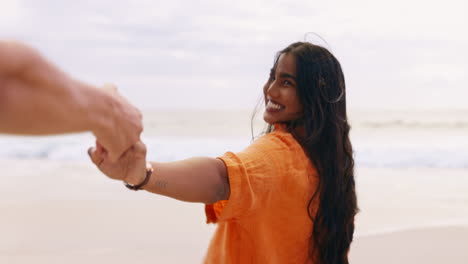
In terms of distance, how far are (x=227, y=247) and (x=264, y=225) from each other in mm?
169

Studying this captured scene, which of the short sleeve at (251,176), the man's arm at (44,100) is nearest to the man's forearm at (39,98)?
the man's arm at (44,100)

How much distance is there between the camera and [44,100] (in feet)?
3.94

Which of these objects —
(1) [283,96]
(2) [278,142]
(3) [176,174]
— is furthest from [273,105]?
(3) [176,174]

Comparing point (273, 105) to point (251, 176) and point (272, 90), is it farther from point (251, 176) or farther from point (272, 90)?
point (251, 176)

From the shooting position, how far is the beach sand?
205 inches

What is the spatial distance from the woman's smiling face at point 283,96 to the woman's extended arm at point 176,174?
403mm

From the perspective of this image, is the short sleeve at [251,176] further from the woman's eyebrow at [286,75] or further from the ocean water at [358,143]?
the ocean water at [358,143]

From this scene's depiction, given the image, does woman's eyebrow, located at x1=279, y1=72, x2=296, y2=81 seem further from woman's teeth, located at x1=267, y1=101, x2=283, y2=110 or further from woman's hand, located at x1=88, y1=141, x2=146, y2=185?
woman's hand, located at x1=88, y1=141, x2=146, y2=185

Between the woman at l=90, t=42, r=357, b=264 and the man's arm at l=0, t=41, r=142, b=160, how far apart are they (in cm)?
27

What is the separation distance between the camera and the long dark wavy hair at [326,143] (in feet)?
7.05

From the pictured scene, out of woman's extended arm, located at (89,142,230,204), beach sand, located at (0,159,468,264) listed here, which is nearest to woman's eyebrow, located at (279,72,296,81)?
woman's extended arm, located at (89,142,230,204)

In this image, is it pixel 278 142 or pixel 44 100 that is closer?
pixel 44 100

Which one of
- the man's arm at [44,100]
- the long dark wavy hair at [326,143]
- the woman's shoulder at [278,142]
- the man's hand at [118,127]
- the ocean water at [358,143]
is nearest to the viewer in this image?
the man's arm at [44,100]

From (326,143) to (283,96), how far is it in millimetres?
241
